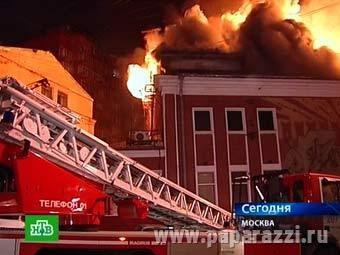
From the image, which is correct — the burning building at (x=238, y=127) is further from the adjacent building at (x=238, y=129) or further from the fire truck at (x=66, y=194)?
the fire truck at (x=66, y=194)

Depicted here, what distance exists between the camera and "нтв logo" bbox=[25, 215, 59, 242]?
23.4 feet

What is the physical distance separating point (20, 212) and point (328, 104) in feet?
57.0

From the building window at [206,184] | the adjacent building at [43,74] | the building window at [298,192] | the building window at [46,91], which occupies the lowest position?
the building window at [298,192]

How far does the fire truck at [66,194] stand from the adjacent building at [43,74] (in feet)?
41.0

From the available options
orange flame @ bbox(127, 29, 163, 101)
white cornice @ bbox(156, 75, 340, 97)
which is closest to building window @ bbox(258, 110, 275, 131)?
white cornice @ bbox(156, 75, 340, 97)

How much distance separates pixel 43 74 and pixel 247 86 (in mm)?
9185

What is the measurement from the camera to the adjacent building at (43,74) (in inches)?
824

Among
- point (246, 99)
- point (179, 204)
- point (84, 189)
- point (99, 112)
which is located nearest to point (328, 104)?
point (246, 99)

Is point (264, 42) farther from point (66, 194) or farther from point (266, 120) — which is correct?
point (66, 194)

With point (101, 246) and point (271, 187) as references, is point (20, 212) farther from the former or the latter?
point (271, 187)

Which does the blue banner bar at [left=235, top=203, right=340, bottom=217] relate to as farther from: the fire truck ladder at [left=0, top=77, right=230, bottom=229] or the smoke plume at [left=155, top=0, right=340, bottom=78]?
the smoke plume at [left=155, top=0, right=340, bottom=78]

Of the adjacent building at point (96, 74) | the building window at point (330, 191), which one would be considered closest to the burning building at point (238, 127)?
the building window at point (330, 191)

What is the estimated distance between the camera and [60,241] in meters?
7.20

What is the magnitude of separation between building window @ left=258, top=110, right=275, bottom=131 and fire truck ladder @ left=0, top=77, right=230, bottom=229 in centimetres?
1153
